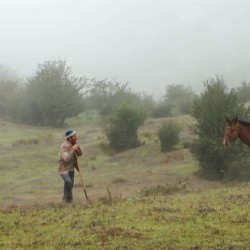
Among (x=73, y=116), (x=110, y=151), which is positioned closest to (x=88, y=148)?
(x=110, y=151)

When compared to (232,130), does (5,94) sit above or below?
above

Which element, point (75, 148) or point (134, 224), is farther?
point (75, 148)

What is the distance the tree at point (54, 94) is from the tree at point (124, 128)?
52.1 feet

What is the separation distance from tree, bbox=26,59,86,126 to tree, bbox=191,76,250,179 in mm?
26806

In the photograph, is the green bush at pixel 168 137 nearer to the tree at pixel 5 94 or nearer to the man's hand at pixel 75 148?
the man's hand at pixel 75 148

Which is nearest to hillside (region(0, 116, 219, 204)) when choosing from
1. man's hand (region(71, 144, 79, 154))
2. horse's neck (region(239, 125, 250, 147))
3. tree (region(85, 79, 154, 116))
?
man's hand (region(71, 144, 79, 154))

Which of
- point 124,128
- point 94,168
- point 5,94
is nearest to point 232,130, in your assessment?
point 94,168

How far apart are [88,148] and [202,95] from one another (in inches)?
452

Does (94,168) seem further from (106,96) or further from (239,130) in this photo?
(106,96)

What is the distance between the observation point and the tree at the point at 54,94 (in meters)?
48.9

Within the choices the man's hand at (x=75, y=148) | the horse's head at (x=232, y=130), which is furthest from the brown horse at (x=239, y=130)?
the man's hand at (x=75, y=148)

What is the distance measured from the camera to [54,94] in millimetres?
48969

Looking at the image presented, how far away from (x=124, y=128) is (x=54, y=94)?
1833cm

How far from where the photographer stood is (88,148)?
33.0m
